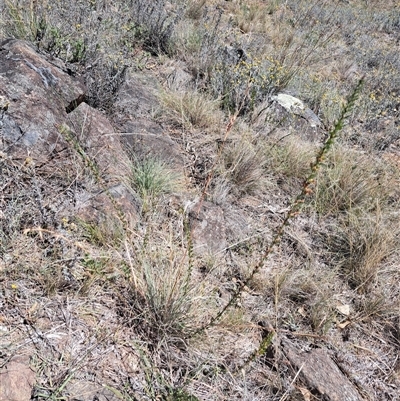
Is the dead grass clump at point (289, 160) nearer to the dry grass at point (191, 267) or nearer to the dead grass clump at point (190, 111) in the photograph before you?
the dry grass at point (191, 267)

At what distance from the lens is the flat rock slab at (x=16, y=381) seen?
129cm

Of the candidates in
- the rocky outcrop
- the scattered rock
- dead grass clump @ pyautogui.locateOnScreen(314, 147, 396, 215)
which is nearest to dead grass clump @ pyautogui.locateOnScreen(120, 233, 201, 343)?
the rocky outcrop

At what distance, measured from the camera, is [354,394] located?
5.82 ft

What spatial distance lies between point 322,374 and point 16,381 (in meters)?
1.43

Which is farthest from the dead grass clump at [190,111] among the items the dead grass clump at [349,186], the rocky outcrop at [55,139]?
the dead grass clump at [349,186]

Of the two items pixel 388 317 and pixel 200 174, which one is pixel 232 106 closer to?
pixel 200 174

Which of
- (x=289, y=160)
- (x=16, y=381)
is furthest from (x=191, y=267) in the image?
(x=289, y=160)

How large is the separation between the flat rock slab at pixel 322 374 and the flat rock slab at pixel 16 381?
122cm

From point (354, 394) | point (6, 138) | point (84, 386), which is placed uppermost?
point (6, 138)

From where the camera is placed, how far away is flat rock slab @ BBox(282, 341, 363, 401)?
171cm

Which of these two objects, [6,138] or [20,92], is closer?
[6,138]

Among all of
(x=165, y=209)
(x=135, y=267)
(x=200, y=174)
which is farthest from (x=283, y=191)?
(x=135, y=267)

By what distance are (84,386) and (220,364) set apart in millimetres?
652

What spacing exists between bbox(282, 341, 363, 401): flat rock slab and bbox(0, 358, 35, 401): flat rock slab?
1221mm
